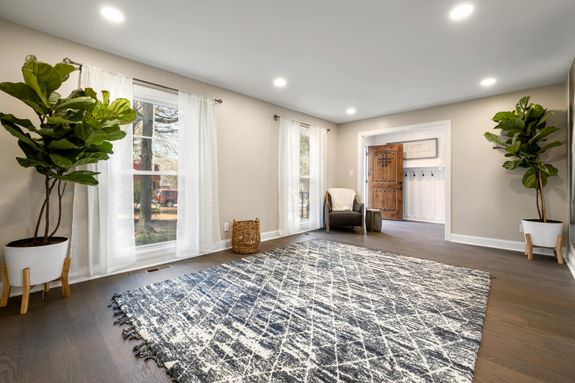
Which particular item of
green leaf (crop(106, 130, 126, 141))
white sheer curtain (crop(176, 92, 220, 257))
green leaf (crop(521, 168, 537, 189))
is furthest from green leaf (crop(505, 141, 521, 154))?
green leaf (crop(106, 130, 126, 141))

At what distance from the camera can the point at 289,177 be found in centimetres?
467

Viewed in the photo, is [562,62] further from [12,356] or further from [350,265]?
[12,356]

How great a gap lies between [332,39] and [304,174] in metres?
3.01

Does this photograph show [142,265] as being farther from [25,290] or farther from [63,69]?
[63,69]

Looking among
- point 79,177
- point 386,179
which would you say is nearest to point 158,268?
point 79,177

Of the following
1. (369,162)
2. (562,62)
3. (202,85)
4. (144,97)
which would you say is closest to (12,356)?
(144,97)

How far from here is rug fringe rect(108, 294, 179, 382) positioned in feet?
4.39

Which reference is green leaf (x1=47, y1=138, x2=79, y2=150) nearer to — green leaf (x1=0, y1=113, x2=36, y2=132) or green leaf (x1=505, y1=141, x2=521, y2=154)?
green leaf (x1=0, y1=113, x2=36, y2=132)

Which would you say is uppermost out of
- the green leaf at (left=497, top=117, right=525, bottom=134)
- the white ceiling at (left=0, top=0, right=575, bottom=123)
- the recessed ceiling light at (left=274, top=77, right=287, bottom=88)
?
the recessed ceiling light at (left=274, top=77, right=287, bottom=88)

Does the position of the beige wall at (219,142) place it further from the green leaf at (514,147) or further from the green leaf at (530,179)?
the green leaf at (530,179)

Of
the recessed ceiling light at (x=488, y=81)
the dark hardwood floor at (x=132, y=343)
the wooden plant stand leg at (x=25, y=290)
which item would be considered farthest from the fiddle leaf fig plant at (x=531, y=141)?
the wooden plant stand leg at (x=25, y=290)

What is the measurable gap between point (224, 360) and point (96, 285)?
1843 mm

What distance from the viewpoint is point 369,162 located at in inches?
300

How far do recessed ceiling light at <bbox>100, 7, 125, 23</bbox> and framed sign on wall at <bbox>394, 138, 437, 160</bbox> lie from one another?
22.9 feet
